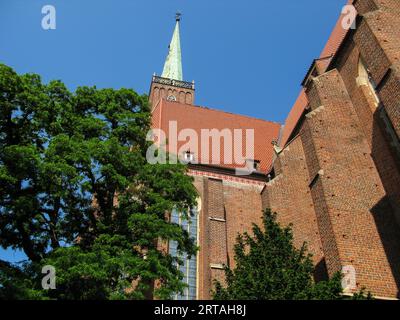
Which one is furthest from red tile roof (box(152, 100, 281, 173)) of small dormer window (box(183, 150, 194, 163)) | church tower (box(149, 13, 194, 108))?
church tower (box(149, 13, 194, 108))

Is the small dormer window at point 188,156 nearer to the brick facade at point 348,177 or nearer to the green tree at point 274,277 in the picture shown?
the brick facade at point 348,177

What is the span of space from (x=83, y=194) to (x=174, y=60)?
33665mm

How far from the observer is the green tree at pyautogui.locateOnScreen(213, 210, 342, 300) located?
856 centimetres

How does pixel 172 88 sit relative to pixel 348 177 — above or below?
above

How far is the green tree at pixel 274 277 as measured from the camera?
28.1 ft

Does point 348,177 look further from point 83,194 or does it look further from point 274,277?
point 83,194

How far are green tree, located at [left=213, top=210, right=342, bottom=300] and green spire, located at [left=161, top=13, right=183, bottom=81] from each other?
102 feet

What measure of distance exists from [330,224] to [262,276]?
9.62 feet

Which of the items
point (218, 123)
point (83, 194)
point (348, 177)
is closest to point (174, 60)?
point (218, 123)

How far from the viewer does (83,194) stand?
1066 cm

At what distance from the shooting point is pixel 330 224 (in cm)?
A: 1116
